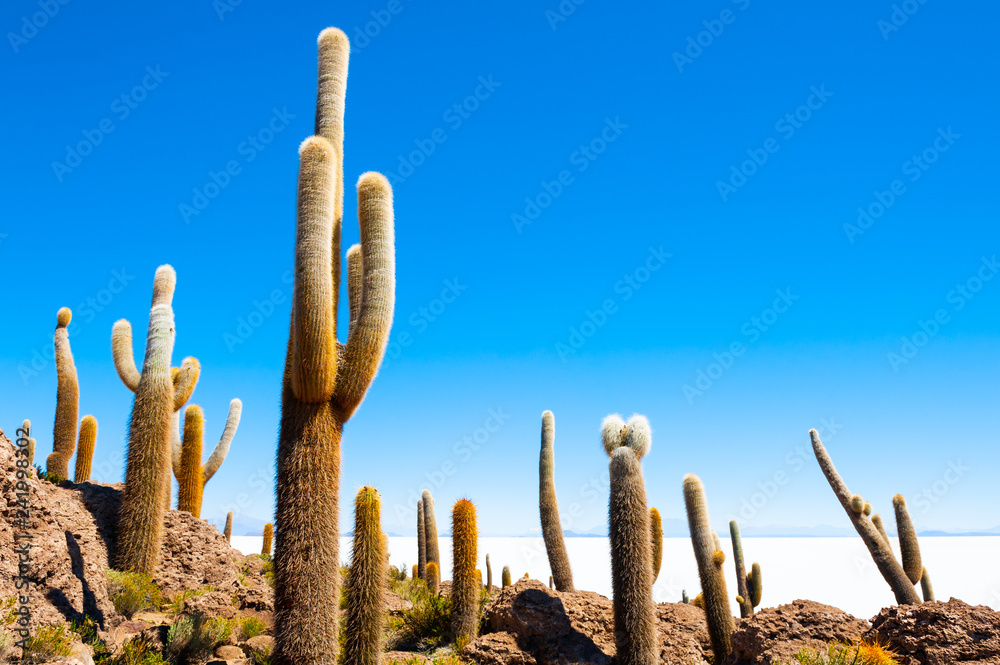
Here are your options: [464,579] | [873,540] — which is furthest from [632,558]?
[873,540]

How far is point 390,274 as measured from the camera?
822cm

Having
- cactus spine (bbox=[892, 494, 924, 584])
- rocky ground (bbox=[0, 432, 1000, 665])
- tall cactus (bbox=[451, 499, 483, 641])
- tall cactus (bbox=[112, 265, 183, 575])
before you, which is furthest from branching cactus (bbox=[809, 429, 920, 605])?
tall cactus (bbox=[112, 265, 183, 575])

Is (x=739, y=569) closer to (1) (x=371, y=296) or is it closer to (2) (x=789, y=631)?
(2) (x=789, y=631)

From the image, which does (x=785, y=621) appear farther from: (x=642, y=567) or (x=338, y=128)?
(x=338, y=128)

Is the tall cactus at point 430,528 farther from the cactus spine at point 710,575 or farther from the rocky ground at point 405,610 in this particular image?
the cactus spine at point 710,575

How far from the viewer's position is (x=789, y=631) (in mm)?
9609

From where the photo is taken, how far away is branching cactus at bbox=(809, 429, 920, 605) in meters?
12.8

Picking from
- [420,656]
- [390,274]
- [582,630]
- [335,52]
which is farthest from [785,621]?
[335,52]

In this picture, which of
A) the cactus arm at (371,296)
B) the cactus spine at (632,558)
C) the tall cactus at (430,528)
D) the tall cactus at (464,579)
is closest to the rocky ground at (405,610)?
the tall cactus at (464,579)

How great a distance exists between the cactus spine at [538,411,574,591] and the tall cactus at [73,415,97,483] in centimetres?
996

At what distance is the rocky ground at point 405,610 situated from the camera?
7.92m

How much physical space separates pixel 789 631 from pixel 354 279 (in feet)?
26.0

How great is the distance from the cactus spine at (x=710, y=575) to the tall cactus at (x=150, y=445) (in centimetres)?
906

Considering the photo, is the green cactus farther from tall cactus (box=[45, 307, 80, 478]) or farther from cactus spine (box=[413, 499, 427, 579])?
tall cactus (box=[45, 307, 80, 478])
